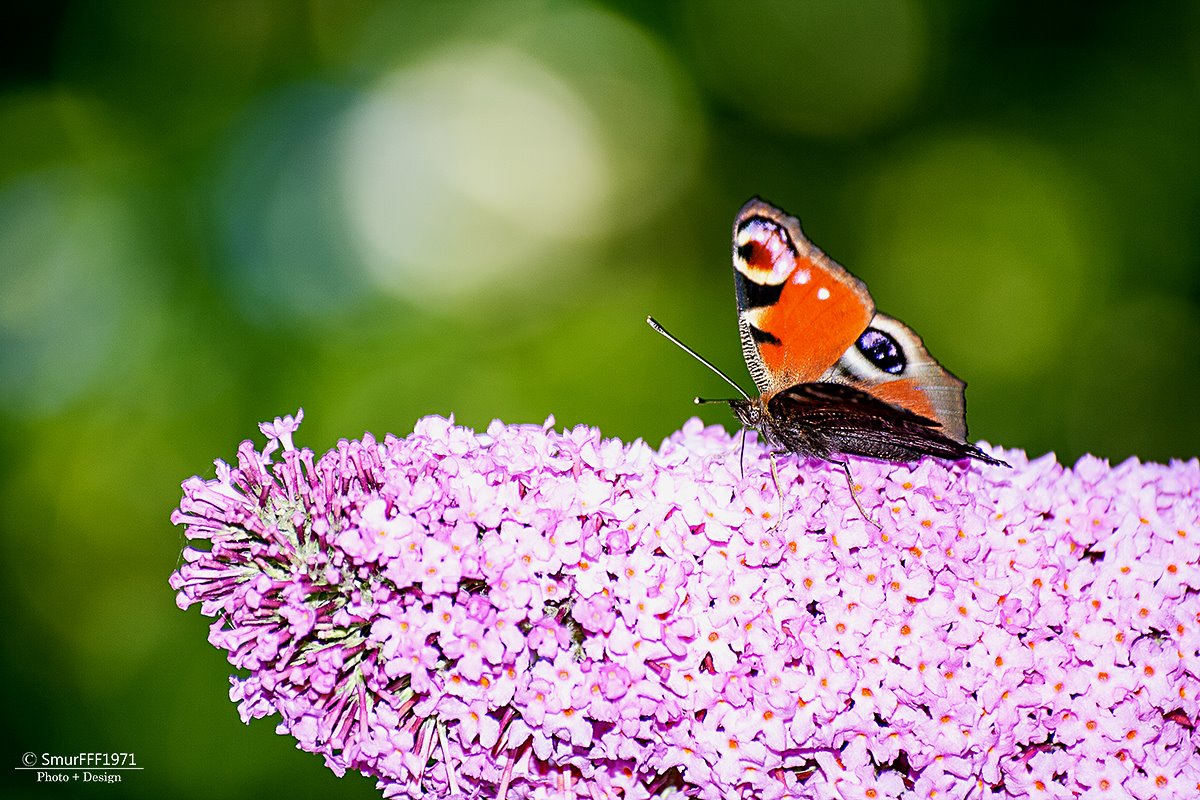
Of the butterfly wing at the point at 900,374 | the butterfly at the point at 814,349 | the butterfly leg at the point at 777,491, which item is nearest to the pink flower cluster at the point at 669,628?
the butterfly leg at the point at 777,491

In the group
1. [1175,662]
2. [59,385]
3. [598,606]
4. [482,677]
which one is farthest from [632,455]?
[59,385]

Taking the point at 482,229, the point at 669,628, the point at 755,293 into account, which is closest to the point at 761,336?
the point at 755,293

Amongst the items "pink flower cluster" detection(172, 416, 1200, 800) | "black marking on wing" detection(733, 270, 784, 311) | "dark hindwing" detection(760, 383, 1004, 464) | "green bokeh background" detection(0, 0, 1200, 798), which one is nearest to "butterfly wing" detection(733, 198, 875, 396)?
"black marking on wing" detection(733, 270, 784, 311)

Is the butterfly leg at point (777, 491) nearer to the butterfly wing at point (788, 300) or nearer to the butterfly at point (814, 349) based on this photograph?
the butterfly at point (814, 349)

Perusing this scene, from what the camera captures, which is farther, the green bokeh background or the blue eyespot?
the green bokeh background

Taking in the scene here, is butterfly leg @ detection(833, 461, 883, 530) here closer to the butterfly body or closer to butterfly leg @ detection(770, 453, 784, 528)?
the butterfly body

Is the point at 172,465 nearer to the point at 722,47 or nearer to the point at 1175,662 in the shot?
the point at 722,47

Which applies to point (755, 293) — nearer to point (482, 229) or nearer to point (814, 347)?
point (814, 347)
